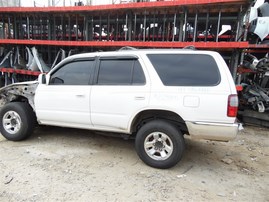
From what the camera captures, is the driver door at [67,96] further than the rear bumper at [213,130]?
Yes

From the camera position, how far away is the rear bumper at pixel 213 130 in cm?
328

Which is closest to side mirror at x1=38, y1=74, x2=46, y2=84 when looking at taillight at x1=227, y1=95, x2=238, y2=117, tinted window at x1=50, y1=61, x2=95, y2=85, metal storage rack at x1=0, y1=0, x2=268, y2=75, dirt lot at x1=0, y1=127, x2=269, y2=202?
tinted window at x1=50, y1=61, x2=95, y2=85

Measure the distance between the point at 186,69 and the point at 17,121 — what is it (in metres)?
3.35

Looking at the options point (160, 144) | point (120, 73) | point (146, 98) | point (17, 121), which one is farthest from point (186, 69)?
point (17, 121)

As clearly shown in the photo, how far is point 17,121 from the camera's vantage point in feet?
15.0

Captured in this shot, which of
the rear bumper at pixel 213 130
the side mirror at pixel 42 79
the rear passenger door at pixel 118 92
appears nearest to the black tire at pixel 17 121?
the side mirror at pixel 42 79

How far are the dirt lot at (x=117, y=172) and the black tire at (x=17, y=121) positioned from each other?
174mm

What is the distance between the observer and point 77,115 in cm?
409

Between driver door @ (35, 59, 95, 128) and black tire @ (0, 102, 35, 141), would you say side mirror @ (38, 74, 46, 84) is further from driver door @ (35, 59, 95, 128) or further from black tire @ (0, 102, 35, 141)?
black tire @ (0, 102, 35, 141)

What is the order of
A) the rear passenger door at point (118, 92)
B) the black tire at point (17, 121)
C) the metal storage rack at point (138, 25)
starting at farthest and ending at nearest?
the metal storage rack at point (138, 25) → the black tire at point (17, 121) → the rear passenger door at point (118, 92)

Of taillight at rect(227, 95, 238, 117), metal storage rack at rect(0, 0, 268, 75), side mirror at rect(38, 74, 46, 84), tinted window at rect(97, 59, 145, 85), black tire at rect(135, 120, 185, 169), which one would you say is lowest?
black tire at rect(135, 120, 185, 169)

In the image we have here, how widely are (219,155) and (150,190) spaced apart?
1.91 m

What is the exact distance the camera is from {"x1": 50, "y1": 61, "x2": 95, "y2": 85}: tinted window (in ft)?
13.5

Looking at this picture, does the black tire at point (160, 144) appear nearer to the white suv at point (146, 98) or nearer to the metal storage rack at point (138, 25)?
the white suv at point (146, 98)
